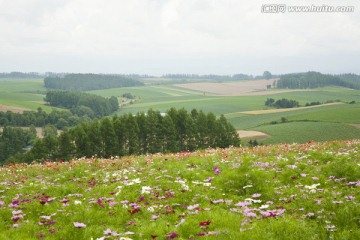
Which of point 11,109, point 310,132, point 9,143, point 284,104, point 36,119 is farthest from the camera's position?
point 284,104

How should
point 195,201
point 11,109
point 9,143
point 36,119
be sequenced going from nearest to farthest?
1. point 195,201
2. point 9,143
3. point 36,119
4. point 11,109

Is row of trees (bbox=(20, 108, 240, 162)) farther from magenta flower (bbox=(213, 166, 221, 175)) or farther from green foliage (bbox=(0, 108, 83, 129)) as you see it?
green foliage (bbox=(0, 108, 83, 129))

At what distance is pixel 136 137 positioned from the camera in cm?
7794

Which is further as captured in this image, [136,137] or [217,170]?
[136,137]

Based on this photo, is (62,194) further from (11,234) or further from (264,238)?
(264,238)

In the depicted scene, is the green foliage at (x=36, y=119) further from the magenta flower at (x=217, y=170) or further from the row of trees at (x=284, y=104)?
the magenta flower at (x=217, y=170)

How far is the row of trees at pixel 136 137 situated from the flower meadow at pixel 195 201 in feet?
187

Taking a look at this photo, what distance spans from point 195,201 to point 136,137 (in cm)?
6752

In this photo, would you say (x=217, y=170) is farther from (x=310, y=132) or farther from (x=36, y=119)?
(x=36, y=119)

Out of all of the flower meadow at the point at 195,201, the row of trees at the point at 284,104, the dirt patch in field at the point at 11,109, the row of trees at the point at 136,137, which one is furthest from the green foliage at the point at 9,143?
the row of trees at the point at 284,104

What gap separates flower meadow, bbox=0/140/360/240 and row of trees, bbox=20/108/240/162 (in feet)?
187

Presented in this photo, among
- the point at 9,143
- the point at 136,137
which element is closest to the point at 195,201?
the point at 136,137

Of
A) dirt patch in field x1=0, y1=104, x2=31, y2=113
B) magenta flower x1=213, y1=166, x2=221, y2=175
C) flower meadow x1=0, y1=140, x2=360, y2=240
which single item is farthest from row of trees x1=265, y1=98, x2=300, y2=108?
magenta flower x1=213, y1=166, x2=221, y2=175

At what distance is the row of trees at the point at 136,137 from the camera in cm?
7381
